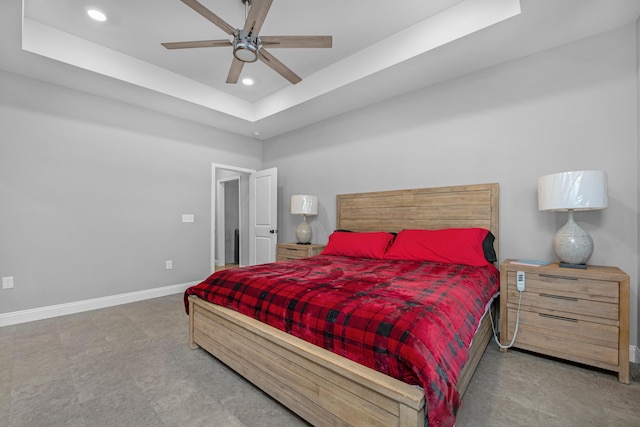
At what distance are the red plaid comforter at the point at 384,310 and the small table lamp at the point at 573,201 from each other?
57 cm

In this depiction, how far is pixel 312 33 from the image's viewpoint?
2838mm

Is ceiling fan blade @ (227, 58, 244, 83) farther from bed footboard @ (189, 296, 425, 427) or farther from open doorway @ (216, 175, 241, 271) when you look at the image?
open doorway @ (216, 175, 241, 271)

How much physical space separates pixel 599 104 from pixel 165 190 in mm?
4922

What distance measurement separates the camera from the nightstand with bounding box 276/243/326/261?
3921 millimetres

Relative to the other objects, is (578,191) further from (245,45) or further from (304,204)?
(304,204)

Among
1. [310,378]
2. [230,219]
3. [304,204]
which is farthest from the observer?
[230,219]

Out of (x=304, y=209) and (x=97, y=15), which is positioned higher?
(x=97, y=15)

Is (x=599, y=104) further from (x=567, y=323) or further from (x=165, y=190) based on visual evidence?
(x=165, y=190)

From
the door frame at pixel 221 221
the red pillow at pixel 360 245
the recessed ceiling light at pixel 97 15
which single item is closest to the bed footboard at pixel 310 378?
the red pillow at pixel 360 245

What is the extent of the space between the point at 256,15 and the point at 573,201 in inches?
103

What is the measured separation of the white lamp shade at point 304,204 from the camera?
4.18m

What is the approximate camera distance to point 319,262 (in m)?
2.76

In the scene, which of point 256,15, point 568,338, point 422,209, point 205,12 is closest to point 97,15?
point 205,12

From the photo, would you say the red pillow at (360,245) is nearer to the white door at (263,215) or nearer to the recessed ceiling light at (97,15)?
the white door at (263,215)
